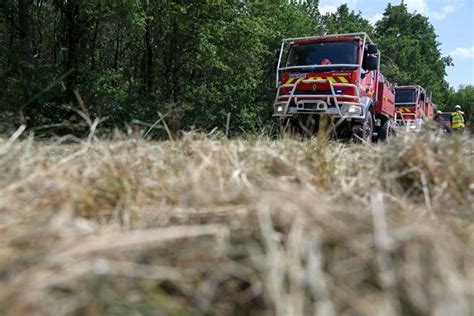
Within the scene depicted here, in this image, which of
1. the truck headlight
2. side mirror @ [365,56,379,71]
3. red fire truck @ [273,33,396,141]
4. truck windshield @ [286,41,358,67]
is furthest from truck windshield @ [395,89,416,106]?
the truck headlight

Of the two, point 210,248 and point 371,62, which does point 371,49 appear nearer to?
point 371,62

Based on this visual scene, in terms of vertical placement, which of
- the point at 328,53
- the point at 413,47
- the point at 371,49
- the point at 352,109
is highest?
the point at 413,47

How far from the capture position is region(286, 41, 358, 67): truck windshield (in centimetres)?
1026

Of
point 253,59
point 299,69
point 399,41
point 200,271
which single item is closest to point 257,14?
point 253,59

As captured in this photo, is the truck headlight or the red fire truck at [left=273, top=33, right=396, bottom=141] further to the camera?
the red fire truck at [left=273, top=33, right=396, bottom=141]

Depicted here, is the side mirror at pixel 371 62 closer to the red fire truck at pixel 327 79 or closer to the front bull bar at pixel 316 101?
the red fire truck at pixel 327 79

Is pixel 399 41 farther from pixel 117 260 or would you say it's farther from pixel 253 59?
pixel 117 260

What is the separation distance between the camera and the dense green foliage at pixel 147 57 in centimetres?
1534

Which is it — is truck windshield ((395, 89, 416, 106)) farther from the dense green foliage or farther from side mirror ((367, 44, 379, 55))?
side mirror ((367, 44, 379, 55))

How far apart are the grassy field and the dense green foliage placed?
10557 mm

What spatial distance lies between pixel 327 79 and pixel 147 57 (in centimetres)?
1532

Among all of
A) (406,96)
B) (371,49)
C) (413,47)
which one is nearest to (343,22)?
→ (413,47)

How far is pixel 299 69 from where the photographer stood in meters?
10.5

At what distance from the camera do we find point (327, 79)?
10195mm
